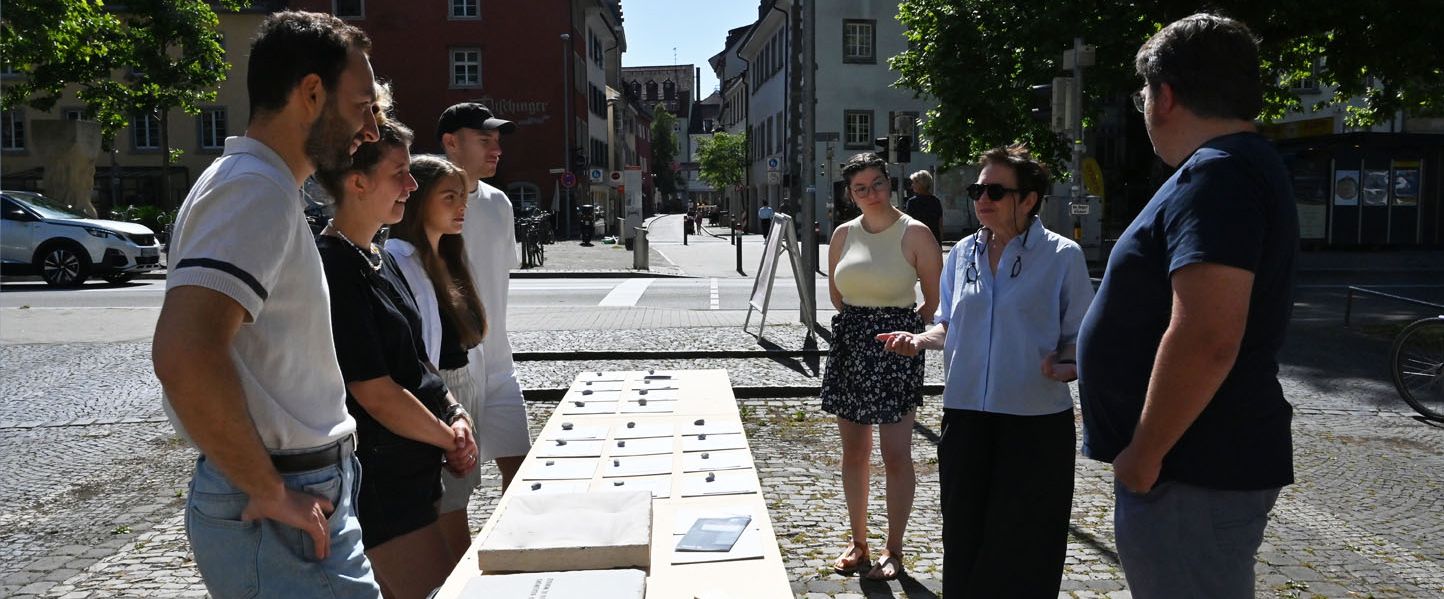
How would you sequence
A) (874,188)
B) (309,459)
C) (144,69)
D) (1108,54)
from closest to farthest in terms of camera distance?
(309,459) → (874,188) → (1108,54) → (144,69)

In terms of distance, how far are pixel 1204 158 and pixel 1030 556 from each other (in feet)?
5.72

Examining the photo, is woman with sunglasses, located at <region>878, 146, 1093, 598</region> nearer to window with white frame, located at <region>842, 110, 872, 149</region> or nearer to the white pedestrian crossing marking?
the white pedestrian crossing marking

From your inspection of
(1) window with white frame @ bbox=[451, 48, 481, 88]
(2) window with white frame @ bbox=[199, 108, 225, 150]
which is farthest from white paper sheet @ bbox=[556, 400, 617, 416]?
(2) window with white frame @ bbox=[199, 108, 225, 150]

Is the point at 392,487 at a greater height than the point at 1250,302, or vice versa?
the point at 1250,302

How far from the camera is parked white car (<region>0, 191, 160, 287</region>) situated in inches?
804

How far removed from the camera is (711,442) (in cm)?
359

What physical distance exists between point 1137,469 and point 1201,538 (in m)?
Result: 0.20

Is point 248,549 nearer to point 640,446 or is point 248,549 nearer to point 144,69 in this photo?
point 640,446

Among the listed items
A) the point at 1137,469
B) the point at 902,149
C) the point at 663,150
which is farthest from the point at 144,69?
the point at 663,150

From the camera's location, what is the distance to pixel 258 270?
2.06m

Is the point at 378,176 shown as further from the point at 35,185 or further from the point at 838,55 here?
the point at 35,185

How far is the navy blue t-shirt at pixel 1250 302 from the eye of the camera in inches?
95.7

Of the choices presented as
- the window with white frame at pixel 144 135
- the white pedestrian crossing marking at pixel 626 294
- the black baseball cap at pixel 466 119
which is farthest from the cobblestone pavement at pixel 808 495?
the window with white frame at pixel 144 135

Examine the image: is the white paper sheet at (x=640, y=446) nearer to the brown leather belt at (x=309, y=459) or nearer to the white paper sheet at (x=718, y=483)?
the white paper sheet at (x=718, y=483)
